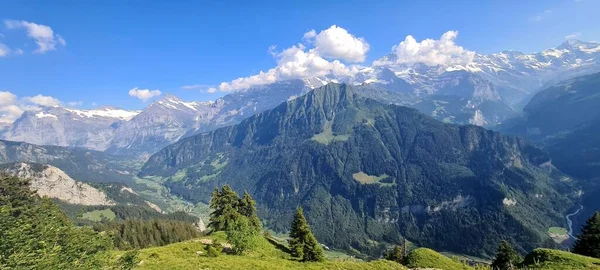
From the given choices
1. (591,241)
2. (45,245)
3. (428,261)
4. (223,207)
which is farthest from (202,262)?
(591,241)

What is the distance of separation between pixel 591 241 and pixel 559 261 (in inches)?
1492

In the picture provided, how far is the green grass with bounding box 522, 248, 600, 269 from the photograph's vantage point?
48.6 m

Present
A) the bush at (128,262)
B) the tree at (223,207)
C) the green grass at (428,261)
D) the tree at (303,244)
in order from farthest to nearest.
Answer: the tree at (223,207) < the tree at (303,244) < the green grass at (428,261) < the bush at (128,262)

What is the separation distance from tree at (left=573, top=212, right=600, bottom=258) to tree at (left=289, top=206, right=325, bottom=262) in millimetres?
59613

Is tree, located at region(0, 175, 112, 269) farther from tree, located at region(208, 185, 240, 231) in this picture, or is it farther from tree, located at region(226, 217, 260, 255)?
tree, located at region(208, 185, 240, 231)

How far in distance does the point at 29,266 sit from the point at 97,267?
6.74m

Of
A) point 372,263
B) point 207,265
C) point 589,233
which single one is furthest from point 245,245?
point 589,233

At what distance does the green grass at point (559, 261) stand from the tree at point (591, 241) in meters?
27.8

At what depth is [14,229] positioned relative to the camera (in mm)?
25531

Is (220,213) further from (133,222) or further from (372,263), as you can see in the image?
(133,222)

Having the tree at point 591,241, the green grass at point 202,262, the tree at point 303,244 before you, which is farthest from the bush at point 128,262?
the tree at point 591,241

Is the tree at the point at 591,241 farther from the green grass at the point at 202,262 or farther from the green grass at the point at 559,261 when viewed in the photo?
the green grass at the point at 202,262

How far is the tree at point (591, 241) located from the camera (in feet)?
242

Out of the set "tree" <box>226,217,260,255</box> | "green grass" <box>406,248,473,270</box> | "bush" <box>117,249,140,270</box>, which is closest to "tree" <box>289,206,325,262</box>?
"tree" <box>226,217,260,255</box>
